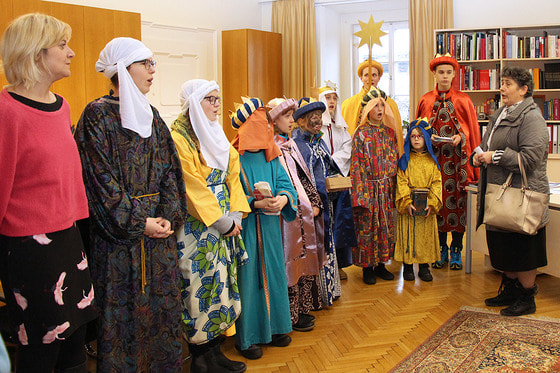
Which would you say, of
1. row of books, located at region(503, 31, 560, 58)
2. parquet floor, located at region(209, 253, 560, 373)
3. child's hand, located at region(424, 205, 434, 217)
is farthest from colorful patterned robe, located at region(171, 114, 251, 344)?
row of books, located at region(503, 31, 560, 58)

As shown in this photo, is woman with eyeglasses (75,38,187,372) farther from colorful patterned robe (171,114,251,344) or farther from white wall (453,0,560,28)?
white wall (453,0,560,28)

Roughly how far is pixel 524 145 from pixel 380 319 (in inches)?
56.2

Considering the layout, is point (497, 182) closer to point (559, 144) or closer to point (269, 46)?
point (559, 144)

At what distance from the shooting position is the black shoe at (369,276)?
438 cm

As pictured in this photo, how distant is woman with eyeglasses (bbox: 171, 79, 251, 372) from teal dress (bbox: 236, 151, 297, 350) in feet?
0.79

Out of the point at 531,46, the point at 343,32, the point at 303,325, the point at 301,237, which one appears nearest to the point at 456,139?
the point at 301,237

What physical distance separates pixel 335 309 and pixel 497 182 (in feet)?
4.49

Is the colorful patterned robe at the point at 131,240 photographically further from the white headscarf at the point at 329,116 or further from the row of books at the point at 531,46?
the row of books at the point at 531,46

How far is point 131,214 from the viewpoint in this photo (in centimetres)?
222

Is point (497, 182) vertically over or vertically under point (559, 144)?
under

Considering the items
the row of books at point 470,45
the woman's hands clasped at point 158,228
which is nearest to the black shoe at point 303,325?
the woman's hands clasped at point 158,228

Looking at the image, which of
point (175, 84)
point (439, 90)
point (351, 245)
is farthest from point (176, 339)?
point (175, 84)

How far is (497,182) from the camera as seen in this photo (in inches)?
145

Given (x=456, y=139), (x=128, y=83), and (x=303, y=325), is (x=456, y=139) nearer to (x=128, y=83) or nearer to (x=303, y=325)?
(x=303, y=325)
